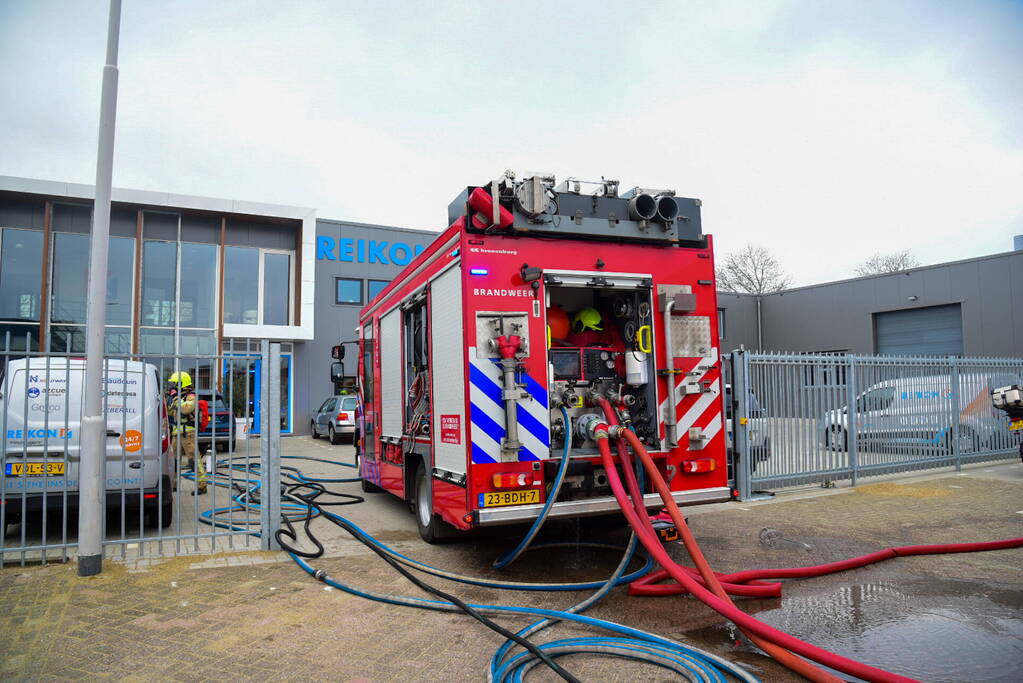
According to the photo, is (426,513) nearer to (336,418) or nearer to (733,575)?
(733,575)

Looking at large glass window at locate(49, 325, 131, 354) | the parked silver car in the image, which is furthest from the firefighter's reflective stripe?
large glass window at locate(49, 325, 131, 354)

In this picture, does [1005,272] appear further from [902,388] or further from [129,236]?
[129,236]

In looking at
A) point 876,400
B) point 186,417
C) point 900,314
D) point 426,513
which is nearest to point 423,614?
point 426,513

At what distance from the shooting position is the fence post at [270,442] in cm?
652

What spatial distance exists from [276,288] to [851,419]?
1756 cm

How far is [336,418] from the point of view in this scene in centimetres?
1922

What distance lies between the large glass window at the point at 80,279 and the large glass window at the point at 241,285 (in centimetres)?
265

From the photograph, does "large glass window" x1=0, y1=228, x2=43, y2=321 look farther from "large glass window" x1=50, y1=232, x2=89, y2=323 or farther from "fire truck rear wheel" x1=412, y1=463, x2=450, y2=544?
"fire truck rear wheel" x1=412, y1=463, x2=450, y2=544

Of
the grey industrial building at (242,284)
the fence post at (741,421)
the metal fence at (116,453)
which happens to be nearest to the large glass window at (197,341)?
the grey industrial building at (242,284)

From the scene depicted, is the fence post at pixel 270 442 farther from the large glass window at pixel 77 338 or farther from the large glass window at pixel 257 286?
the large glass window at pixel 257 286

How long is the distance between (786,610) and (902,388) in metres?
8.44

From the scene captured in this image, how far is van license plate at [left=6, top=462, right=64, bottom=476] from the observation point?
6.23 metres

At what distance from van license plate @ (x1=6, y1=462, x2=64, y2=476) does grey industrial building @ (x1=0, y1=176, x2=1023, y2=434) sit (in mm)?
12142

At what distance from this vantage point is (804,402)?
10070 mm
